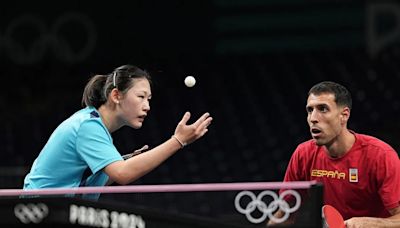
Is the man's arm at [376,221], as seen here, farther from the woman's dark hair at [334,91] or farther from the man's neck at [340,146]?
the woman's dark hair at [334,91]

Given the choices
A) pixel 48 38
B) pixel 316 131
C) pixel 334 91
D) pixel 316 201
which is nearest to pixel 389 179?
pixel 316 131

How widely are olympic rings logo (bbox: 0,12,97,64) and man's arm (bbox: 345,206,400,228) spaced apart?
10.0 meters

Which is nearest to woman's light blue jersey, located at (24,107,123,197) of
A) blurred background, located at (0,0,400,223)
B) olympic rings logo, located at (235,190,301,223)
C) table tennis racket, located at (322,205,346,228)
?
olympic rings logo, located at (235,190,301,223)

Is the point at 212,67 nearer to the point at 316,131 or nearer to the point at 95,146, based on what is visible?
the point at 316,131

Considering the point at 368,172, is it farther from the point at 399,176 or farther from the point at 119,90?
the point at 119,90

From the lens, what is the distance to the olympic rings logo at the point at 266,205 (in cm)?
329

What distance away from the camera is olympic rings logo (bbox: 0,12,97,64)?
14.1 meters

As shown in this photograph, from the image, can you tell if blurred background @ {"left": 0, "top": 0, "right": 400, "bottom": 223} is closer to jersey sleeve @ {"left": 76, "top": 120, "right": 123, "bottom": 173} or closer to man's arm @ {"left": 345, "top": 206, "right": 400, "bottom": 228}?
man's arm @ {"left": 345, "top": 206, "right": 400, "bottom": 228}

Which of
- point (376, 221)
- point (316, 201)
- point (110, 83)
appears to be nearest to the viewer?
point (316, 201)

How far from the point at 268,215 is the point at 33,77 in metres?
11.0

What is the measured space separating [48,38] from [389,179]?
10.4m

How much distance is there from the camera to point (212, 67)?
1327 centimetres

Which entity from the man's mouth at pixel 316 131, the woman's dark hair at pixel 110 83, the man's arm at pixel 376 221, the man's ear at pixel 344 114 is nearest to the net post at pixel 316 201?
the man's arm at pixel 376 221

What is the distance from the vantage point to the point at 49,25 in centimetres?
1426
